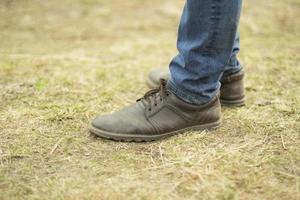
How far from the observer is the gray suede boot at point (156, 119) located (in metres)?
1.76

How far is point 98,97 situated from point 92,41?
56.1 inches

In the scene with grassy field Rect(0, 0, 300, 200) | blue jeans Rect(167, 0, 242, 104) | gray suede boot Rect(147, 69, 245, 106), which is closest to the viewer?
grassy field Rect(0, 0, 300, 200)

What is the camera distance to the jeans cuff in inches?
69.6

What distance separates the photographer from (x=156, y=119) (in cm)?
179

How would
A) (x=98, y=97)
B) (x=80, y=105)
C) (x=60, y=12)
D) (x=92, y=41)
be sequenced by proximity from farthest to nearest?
(x=60, y=12), (x=92, y=41), (x=98, y=97), (x=80, y=105)

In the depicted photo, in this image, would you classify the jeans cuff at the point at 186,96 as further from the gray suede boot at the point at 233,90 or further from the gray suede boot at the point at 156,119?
the gray suede boot at the point at 233,90

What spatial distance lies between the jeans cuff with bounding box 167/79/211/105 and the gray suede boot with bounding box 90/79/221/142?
0.6 inches

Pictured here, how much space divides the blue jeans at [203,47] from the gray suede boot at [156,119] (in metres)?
0.04

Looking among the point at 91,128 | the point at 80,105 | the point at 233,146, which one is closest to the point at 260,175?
the point at 233,146

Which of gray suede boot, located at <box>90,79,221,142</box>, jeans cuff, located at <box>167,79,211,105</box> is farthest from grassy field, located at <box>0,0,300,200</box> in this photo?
jeans cuff, located at <box>167,79,211,105</box>

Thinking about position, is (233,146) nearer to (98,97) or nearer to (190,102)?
(190,102)

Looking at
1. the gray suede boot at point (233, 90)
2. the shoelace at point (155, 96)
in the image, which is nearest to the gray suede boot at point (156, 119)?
the shoelace at point (155, 96)

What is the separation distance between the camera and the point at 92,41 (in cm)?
362

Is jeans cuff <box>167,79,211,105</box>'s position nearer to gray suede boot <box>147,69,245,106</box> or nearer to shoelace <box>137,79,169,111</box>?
shoelace <box>137,79,169,111</box>
